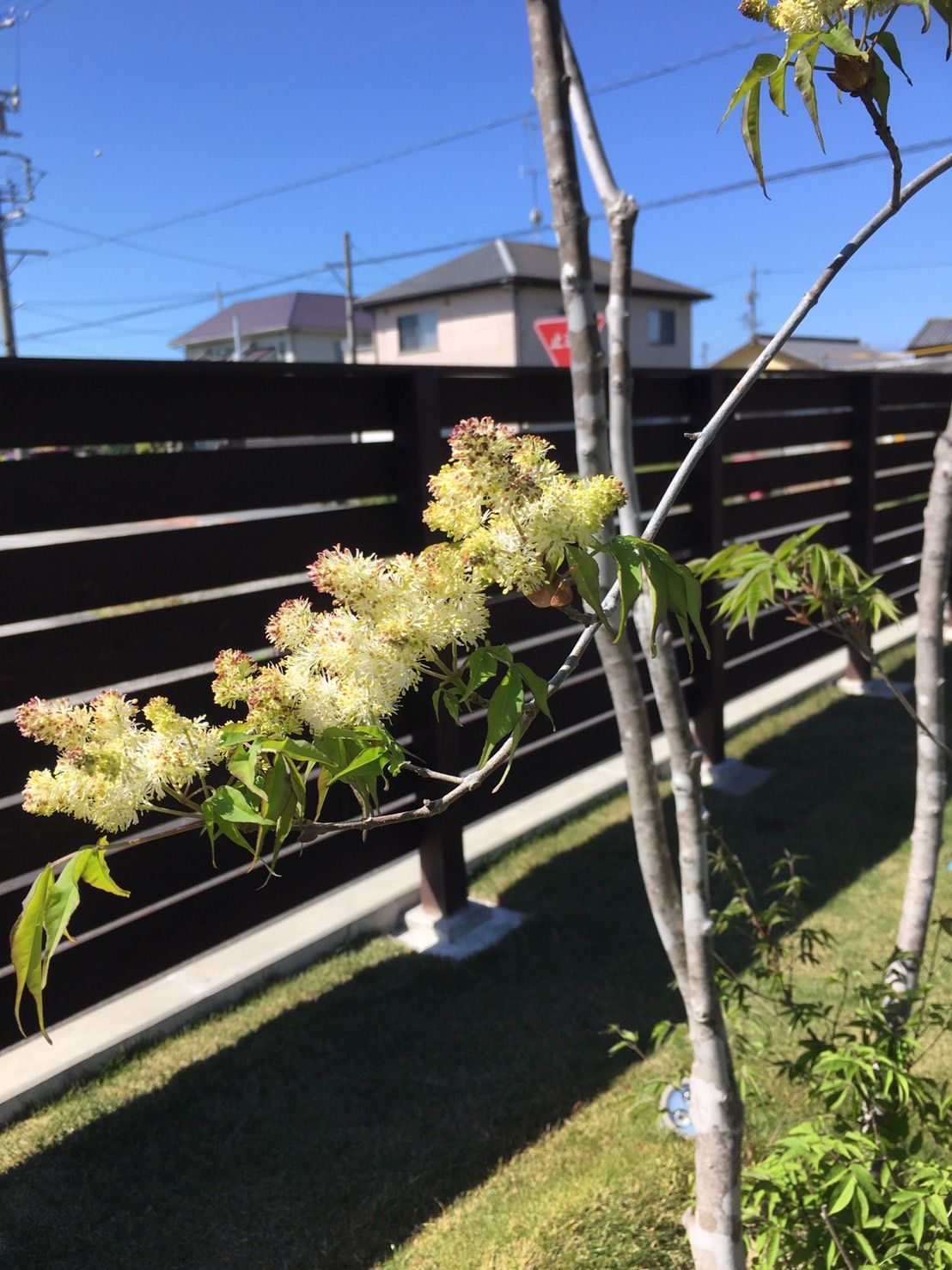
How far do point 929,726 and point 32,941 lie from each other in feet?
5.88

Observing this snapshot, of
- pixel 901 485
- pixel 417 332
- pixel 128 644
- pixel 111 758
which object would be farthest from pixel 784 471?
pixel 417 332

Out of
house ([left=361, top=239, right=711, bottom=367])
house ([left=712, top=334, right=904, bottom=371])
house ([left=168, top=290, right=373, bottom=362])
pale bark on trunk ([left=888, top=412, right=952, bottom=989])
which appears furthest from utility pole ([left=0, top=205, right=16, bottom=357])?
pale bark on trunk ([left=888, top=412, right=952, bottom=989])

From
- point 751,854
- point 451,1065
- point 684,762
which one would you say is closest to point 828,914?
point 751,854

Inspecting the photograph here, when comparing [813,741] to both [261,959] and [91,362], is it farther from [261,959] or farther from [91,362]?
[91,362]

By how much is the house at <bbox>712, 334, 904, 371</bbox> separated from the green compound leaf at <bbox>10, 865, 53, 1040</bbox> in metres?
21.2

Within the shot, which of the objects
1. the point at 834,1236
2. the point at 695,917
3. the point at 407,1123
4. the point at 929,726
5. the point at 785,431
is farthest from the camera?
the point at 785,431

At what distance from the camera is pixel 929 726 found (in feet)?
6.59

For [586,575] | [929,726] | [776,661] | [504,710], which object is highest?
[586,575]

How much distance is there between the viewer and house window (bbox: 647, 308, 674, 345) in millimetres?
34188

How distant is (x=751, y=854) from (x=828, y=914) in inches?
20.0

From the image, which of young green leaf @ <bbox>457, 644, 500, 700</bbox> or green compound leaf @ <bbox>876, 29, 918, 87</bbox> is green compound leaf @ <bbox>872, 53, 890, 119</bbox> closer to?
green compound leaf @ <bbox>876, 29, 918, 87</bbox>

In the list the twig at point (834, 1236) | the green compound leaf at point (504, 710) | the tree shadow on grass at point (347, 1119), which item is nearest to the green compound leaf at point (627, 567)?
the green compound leaf at point (504, 710)

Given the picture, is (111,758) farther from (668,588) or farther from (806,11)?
(806,11)

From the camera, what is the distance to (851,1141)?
161 cm
